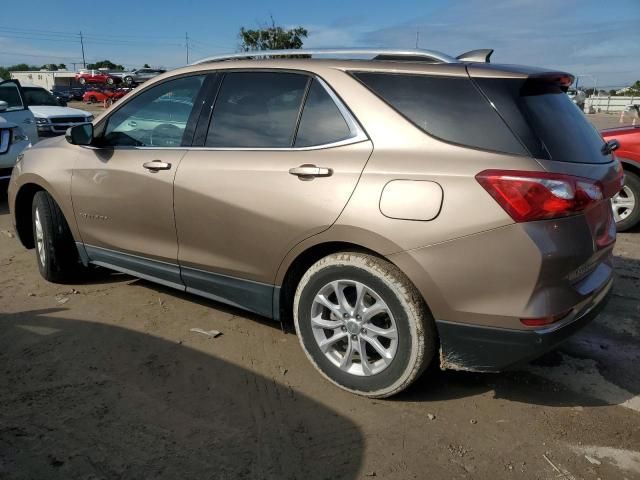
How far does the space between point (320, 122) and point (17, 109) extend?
297 inches

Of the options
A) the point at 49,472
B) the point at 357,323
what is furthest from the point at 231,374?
the point at 49,472

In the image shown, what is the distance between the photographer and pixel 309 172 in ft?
9.34

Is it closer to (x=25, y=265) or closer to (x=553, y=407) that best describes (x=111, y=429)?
(x=553, y=407)

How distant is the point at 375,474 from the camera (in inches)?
93.1

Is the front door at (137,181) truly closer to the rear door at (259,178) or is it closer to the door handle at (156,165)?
the door handle at (156,165)

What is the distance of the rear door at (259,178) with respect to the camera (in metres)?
2.83

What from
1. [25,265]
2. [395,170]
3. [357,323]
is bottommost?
[25,265]

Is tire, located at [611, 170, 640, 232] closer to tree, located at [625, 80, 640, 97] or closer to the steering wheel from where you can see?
the steering wheel

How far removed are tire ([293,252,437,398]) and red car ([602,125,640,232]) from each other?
14.7 feet

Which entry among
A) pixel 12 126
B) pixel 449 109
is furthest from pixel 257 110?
pixel 12 126

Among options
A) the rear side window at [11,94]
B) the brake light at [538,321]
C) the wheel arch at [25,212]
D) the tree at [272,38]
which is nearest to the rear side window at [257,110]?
the brake light at [538,321]

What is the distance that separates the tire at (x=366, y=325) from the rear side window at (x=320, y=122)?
2.12ft

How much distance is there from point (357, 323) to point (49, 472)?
159 cm

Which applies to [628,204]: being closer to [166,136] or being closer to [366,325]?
[366,325]
